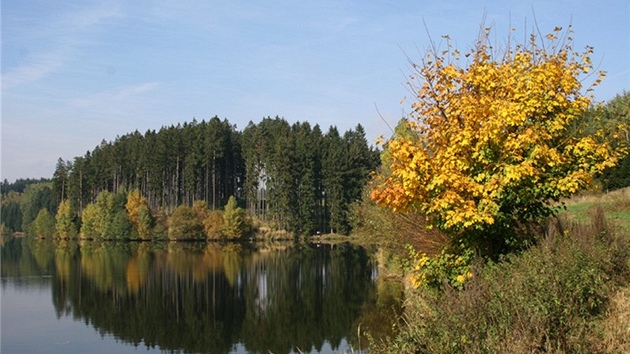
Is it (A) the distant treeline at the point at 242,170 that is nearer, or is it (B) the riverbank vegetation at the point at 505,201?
(B) the riverbank vegetation at the point at 505,201

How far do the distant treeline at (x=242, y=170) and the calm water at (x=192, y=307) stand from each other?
41692mm

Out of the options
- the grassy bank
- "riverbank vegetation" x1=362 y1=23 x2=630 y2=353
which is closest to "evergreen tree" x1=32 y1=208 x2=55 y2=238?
"riverbank vegetation" x1=362 y1=23 x2=630 y2=353

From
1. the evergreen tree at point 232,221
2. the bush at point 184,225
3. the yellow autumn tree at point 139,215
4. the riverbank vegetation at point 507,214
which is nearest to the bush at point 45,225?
the yellow autumn tree at point 139,215

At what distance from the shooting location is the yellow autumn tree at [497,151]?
1145 cm

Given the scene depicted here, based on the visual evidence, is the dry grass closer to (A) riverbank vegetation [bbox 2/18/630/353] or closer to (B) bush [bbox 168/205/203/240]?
(A) riverbank vegetation [bbox 2/18/630/353]

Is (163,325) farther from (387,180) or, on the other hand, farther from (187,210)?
(187,210)

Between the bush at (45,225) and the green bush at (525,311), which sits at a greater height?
the bush at (45,225)

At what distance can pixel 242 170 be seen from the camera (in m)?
113

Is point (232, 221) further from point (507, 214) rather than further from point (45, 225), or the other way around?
point (507, 214)

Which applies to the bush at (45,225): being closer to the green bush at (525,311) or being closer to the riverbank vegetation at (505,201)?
the riverbank vegetation at (505,201)

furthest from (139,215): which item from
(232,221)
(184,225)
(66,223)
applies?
(66,223)

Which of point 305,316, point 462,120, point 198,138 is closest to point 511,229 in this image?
point 462,120

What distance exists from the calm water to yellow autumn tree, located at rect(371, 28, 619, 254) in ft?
30.2

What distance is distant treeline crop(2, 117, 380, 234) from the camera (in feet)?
309
